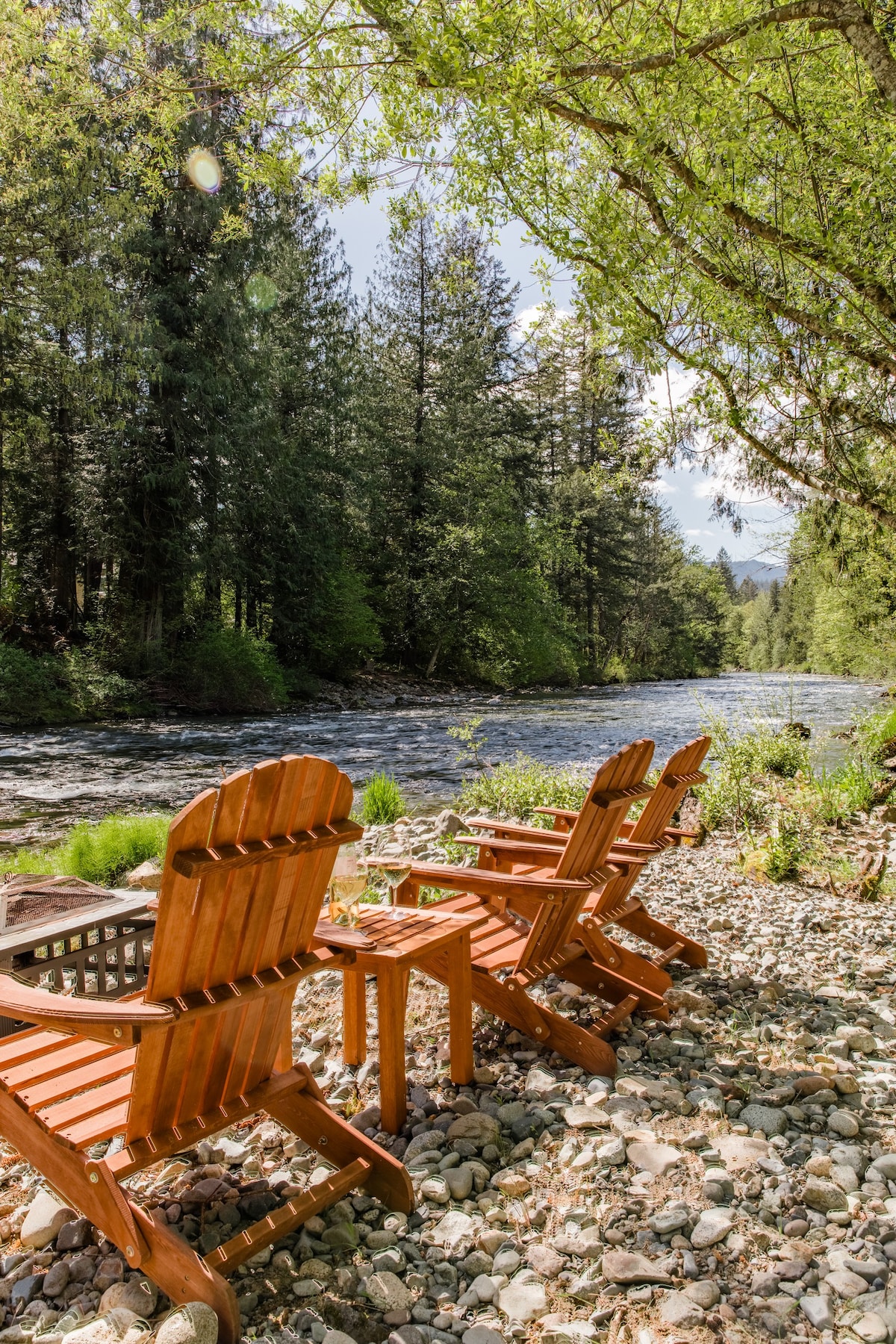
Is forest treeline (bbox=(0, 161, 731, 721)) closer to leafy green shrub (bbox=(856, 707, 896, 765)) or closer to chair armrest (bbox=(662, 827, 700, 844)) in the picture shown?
chair armrest (bbox=(662, 827, 700, 844))

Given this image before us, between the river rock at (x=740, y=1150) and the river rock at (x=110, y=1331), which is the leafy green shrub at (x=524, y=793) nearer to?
the river rock at (x=740, y=1150)

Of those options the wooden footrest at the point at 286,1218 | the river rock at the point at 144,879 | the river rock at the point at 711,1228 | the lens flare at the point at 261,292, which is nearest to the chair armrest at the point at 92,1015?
the wooden footrest at the point at 286,1218

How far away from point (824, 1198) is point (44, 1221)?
189cm

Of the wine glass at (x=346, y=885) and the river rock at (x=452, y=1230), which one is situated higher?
the wine glass at (x=346, y=885)

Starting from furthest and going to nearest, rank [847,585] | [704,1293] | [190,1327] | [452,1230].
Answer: [847,585] < [452,1230] < [704,1293] < [190,1327]

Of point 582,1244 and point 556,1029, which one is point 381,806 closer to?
point 556,1029

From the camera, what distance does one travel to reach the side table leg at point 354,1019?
113 inches

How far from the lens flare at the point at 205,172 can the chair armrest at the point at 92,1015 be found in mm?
19832

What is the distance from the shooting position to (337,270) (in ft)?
79.0

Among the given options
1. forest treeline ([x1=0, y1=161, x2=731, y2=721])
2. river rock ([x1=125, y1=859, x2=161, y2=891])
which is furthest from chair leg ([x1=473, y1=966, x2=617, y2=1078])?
forest treeline ([x1=0, y1=161, x2=731, y2=721])

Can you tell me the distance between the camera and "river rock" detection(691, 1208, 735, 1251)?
193cm

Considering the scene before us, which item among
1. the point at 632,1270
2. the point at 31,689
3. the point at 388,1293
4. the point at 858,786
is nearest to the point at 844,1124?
the point at 632,1270

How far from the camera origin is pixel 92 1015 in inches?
65.5

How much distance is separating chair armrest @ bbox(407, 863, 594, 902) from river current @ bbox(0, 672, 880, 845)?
10.8 ft
